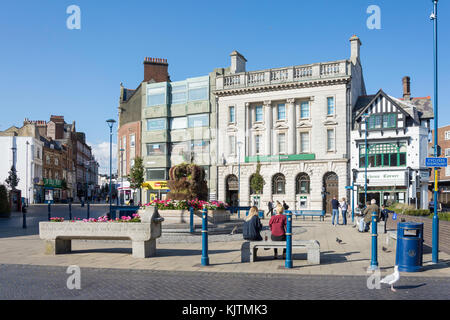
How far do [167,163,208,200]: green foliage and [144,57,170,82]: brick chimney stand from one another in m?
35.9

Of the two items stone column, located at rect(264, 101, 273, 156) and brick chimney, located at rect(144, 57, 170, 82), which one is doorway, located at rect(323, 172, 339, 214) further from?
brick chimney, located at rect(144, 57, 170, 82)

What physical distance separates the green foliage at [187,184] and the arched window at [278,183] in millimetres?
23830

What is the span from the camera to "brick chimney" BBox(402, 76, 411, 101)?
44.9m

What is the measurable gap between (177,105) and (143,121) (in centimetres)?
530

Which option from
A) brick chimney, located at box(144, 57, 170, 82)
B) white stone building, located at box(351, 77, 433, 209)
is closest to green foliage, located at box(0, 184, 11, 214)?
brick chimney, located at box(144, 57, 170, 82)

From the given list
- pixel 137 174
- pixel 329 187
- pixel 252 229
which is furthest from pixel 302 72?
pixel 252 229

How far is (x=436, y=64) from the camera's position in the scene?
11.8 m

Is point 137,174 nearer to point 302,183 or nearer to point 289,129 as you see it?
point 289,129

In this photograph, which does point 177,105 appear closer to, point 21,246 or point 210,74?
point 210,74

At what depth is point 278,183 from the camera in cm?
4322

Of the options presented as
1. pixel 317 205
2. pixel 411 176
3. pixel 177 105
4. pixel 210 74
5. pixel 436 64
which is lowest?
pixel 317 205

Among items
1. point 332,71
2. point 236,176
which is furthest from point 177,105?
point 332,71
